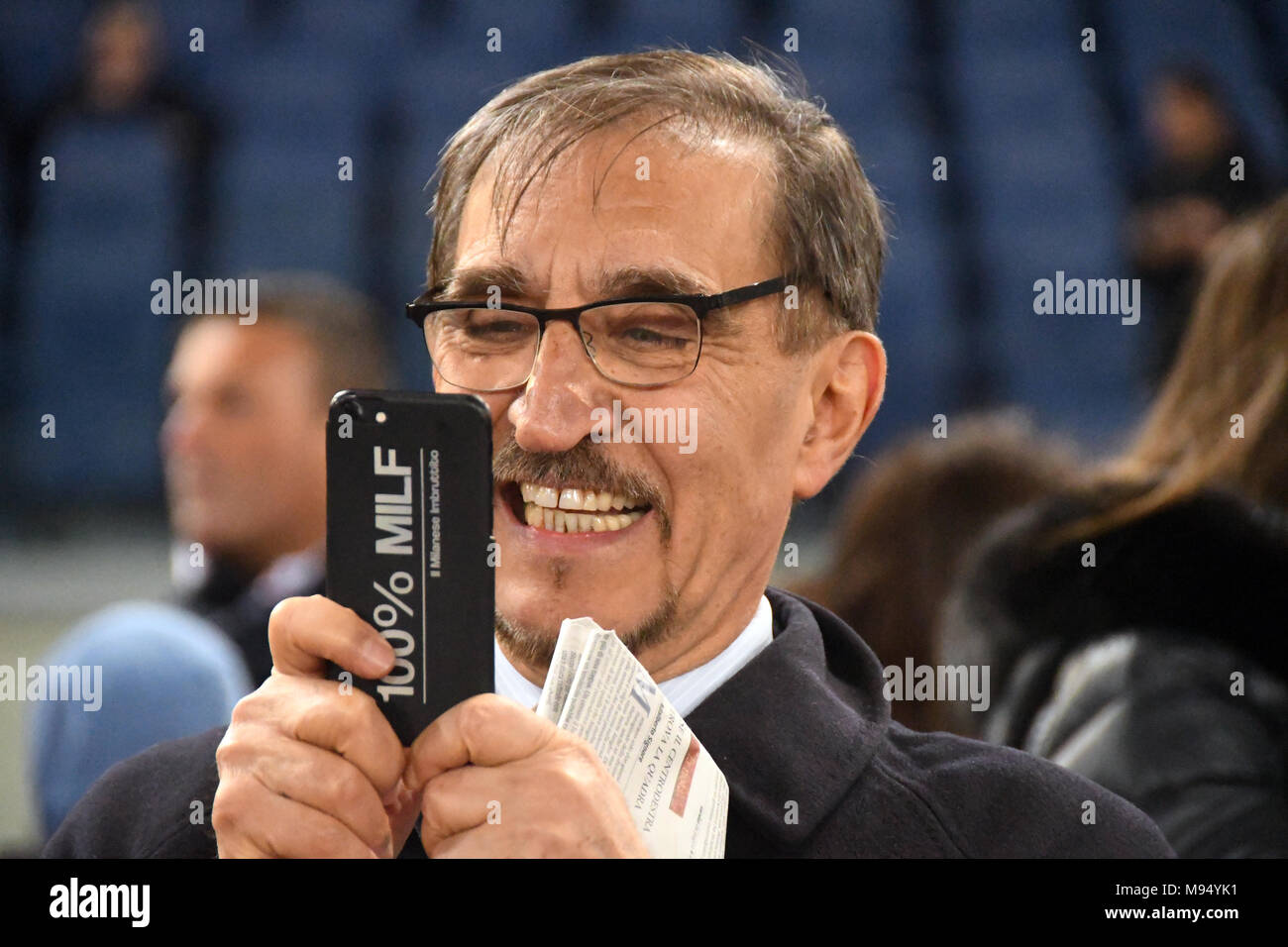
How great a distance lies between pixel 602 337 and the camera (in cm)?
121

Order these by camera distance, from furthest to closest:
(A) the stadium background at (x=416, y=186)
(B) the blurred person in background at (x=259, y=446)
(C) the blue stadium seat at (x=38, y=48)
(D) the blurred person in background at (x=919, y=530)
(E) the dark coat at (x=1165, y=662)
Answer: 1. (C) the blue stadium seat at (x=38, y=48)
2. (A) the stadium background at (x=416, y=186)
3. (B) the blurred person in background at (x=259, y=446)
4. (D) the blurred person in background at (x=919, y=530)
5. (E) the dark coat at (x=1165, y=662)

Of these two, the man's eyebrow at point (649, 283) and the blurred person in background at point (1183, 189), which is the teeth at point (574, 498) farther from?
the blurred person in background at point (1183, 189)

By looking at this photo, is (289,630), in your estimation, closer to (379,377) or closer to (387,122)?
(379,377)

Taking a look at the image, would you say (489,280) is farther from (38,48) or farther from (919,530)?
(38,48)

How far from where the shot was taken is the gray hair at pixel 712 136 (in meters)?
1.29

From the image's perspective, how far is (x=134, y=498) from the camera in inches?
220

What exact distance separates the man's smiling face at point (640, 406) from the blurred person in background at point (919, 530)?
1260mm

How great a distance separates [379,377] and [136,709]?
1.37 metres

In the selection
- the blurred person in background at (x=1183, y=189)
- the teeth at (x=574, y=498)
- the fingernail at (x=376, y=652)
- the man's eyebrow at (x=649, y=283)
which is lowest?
the fingernail at (x=376, y=652)

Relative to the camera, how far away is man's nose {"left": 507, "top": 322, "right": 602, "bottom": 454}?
1167 millimetres

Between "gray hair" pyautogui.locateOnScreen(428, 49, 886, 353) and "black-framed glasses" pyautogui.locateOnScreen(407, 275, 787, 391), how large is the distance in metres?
0.08

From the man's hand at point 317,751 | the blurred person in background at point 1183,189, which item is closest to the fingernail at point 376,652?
the man's hand at point 317,751

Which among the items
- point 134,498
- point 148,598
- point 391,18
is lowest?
point 148,598
